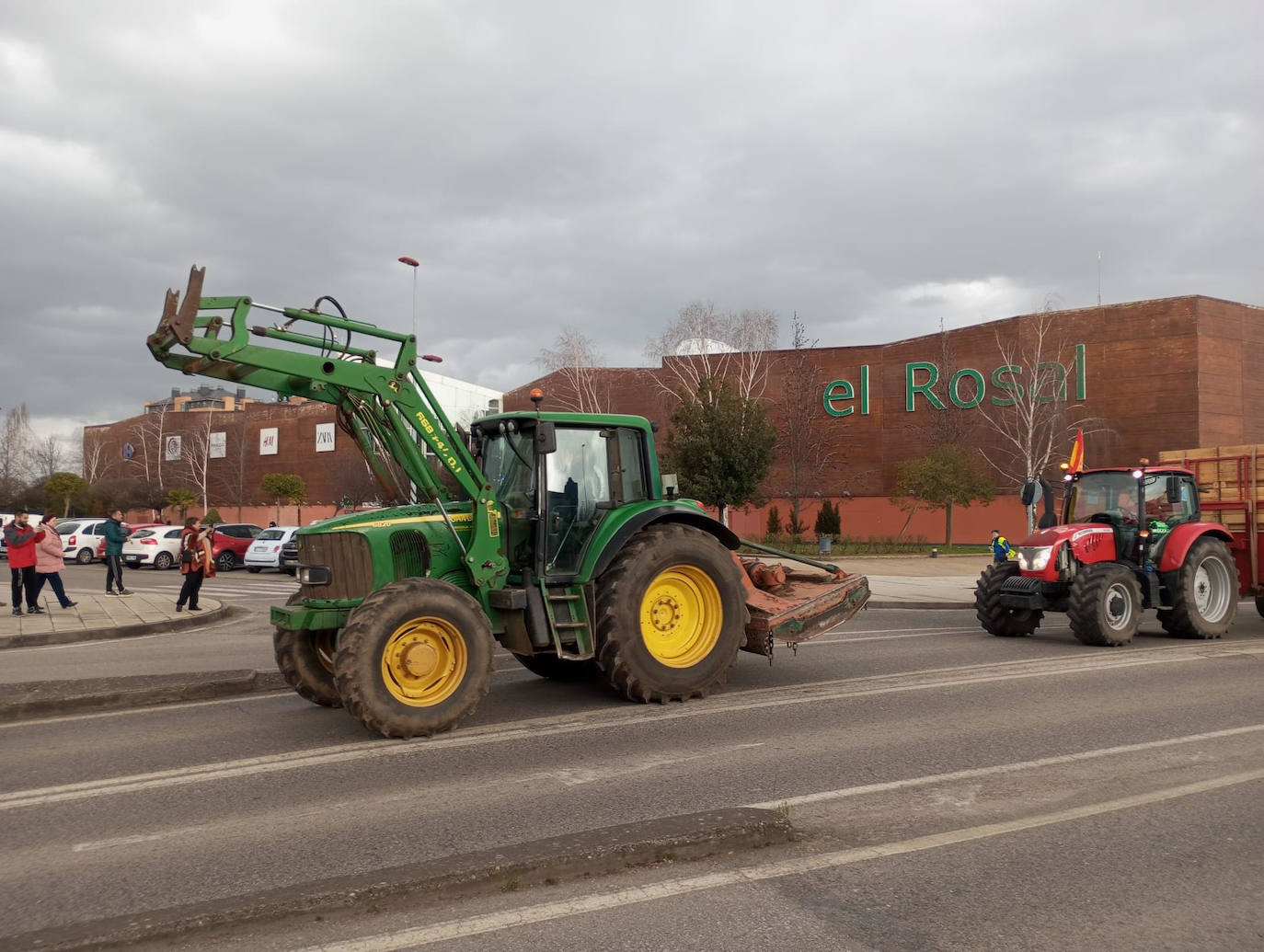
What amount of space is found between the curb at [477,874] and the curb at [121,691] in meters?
5.39

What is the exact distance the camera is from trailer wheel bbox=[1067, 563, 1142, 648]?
12203 mm

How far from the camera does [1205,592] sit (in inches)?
531

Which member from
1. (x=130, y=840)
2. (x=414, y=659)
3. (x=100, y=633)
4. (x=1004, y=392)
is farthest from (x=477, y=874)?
(x=1004, y=392)

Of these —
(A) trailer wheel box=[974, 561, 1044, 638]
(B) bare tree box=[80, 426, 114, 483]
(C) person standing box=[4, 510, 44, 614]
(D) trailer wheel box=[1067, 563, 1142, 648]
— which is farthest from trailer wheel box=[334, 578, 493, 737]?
(B) bare tree box=[80, 426, 114, 483]

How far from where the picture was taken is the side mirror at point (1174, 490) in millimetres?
13562

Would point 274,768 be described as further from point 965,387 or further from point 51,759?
point 965,387

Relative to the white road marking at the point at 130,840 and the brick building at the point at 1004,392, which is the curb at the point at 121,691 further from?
the brick building at the point at 1004,392

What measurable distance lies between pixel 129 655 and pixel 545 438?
307 inches

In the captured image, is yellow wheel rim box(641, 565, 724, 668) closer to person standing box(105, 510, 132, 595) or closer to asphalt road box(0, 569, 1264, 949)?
asphalt road box(0, 569, 1264, 949)

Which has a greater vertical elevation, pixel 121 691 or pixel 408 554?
pixel 408 554

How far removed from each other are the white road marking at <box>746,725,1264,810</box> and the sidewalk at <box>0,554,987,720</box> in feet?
18.8

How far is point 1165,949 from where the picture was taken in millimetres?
3826

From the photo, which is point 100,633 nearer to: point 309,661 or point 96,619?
point 96,619

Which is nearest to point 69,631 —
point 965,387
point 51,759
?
point 51,759
